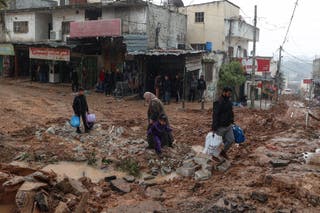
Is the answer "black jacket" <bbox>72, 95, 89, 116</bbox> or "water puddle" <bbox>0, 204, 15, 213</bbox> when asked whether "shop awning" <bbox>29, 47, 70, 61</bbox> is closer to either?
"black jacket" <bbox>72, 95, 89, 116</bbox>

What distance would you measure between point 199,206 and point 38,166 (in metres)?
4.66

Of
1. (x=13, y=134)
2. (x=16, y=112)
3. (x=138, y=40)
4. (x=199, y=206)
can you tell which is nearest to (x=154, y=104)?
(x=199, y=206)

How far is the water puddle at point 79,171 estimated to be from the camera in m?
8.77

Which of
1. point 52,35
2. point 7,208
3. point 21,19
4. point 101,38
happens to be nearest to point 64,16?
point 52,35

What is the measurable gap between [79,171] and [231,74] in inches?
764

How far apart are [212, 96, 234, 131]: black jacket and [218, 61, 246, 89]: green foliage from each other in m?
18.8

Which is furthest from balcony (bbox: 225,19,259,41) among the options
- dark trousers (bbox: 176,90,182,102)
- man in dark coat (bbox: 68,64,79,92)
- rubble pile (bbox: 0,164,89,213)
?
rubble pile (bbox: 0,164,89,213)

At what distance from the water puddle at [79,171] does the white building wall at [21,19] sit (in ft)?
77.0

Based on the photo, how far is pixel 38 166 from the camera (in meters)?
9.17

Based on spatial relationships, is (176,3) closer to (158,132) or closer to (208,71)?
(208,71)

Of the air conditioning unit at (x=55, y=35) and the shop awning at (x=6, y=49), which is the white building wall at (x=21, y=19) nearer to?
the shop awning at (x=6, y=49)

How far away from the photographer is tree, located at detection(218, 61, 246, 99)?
26.8m

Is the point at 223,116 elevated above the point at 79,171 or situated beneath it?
elevated above

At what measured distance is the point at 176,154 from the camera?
9.94 metres
